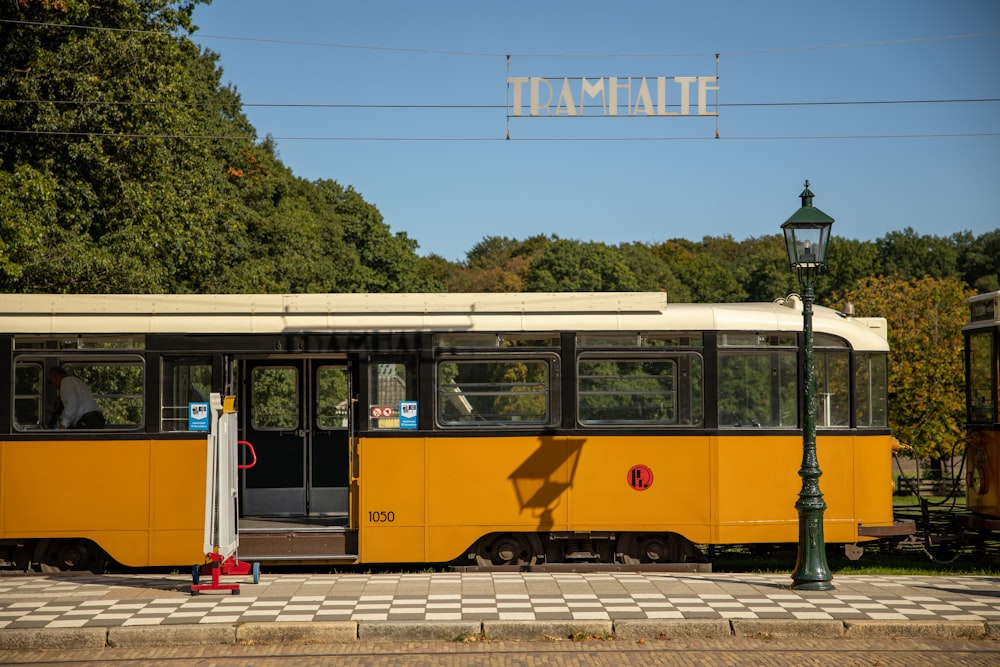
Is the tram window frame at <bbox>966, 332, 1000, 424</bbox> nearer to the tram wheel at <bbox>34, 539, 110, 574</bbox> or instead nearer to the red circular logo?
the red circular logo

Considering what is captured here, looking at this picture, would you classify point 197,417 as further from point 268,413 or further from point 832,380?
point 832,380

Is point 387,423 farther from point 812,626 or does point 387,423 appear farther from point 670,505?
point 812,626

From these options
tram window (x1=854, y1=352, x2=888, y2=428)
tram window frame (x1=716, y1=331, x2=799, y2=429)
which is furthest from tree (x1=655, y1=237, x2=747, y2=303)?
tram window frame (x1=716, y1=331, x2=799, y2=429)

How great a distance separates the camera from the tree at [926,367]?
34969 millimetres

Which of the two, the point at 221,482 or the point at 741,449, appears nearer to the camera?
the point at 221,482

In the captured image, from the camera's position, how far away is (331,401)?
1430cm

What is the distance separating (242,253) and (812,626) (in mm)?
31285

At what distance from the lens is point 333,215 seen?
194 feet

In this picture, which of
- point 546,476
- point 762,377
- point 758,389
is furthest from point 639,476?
point 762,377

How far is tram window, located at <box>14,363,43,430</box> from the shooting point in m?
12.9

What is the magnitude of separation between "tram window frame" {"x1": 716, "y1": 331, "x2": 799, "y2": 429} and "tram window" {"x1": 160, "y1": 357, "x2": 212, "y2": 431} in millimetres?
6295

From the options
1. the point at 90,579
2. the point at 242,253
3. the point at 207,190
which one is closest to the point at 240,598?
the point at 90,579

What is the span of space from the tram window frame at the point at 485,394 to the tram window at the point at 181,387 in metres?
2.82

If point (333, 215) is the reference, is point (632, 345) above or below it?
below
